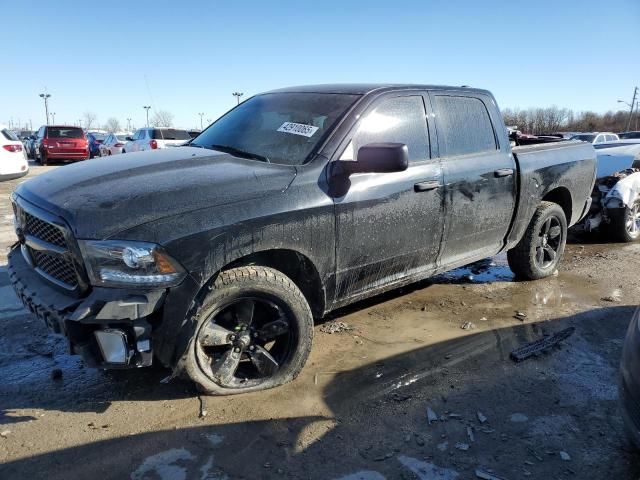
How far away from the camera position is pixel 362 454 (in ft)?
8.72

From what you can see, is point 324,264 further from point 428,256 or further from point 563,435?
point 563,435

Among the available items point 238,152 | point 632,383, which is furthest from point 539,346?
point 238,152

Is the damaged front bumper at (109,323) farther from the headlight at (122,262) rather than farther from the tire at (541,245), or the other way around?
the tire at (541,245)

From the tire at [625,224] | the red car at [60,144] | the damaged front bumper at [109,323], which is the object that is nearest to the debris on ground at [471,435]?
the damaged front bumper at [109,323]

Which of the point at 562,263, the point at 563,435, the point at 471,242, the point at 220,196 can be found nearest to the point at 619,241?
the point at 562,263

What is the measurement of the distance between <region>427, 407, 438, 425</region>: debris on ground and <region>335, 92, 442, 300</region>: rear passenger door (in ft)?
3.19

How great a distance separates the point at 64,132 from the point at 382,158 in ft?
73.8

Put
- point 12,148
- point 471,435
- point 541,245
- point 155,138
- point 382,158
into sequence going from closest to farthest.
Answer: point 471,435
point 382,158
point 541,245
point 12,148
point 155,138

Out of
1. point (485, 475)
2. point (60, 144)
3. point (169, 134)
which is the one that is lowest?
point (485, 475)

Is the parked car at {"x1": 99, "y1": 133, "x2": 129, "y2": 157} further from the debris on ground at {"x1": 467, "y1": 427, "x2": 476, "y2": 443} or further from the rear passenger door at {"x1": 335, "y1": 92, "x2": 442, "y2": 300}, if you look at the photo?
the debris on ground at {"x1": 467, "y1": 427, "x2": 476, "y2": 443}

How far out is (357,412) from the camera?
3043mm

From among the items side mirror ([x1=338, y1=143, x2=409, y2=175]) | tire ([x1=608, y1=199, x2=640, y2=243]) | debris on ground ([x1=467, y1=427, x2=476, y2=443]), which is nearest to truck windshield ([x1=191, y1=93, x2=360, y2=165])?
side mirror ([x1=338, y1=143, x2=409, y2=175])

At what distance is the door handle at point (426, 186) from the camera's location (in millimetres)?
3832

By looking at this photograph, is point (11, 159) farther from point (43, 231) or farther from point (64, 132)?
point (64, 132)
